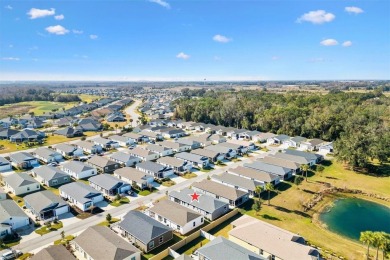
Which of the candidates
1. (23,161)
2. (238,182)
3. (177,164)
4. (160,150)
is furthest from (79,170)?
(238,182)

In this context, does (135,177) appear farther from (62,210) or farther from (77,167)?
(62,210)

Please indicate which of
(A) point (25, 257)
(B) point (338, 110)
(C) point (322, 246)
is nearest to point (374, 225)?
(C) point (322, 246)

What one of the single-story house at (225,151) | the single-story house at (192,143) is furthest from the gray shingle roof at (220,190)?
the single-story house at (192,143)

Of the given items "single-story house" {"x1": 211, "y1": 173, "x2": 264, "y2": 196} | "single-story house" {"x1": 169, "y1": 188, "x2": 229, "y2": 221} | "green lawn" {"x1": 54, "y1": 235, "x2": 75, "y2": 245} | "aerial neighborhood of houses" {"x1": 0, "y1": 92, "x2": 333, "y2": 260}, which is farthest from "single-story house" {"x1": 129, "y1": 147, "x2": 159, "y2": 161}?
"green lawn" {"x1": 54, "y1": 235, "x2": 75, "y2": 245}

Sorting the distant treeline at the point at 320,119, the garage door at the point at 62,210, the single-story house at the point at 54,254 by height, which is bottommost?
the garage door at the point at 62,210

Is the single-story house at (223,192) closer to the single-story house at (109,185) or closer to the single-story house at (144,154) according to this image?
the single-story house at (109,185)

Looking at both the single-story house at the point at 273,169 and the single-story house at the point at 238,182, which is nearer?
the single-story house at the point at 238,182

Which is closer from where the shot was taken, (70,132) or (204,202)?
(204,202)
